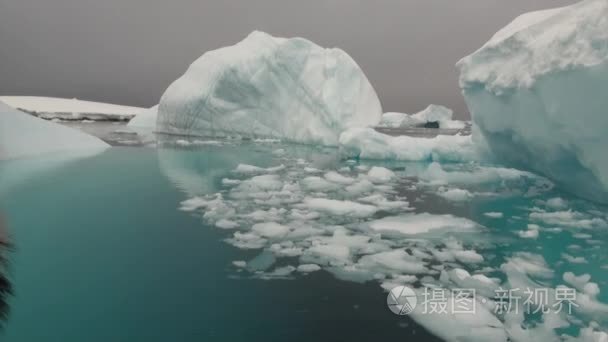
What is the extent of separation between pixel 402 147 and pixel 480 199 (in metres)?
5.12

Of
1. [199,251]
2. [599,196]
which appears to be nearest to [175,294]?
[199,251]

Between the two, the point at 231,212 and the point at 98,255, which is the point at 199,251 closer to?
the point at 98,255

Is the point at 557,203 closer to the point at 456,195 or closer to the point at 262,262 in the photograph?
the point at 456,195

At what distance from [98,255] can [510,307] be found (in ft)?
8.46

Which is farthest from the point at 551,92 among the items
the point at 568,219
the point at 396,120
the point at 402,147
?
the point at 396,120

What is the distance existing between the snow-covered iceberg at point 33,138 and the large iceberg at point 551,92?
8530 millimetres

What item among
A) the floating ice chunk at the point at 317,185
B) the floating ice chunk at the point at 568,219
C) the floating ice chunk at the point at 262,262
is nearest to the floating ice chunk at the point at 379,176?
the floating ice chunk at the point at 317,185

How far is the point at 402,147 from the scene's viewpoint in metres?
10.5

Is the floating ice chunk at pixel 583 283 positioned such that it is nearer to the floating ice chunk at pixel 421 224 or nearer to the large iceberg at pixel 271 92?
the floating ice chunk at pixel 421 224

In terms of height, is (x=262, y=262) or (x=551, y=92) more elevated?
(x=551, y=92)

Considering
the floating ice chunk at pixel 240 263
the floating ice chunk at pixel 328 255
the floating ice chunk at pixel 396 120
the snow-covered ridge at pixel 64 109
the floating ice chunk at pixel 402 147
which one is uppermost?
the floating ice chunk at pixel 396 120

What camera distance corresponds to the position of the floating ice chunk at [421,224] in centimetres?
361

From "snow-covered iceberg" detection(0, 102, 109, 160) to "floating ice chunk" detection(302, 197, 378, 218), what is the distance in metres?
6.64

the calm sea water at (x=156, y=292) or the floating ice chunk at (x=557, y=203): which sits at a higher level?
the floating ice chunk at (x=557, y=203)
